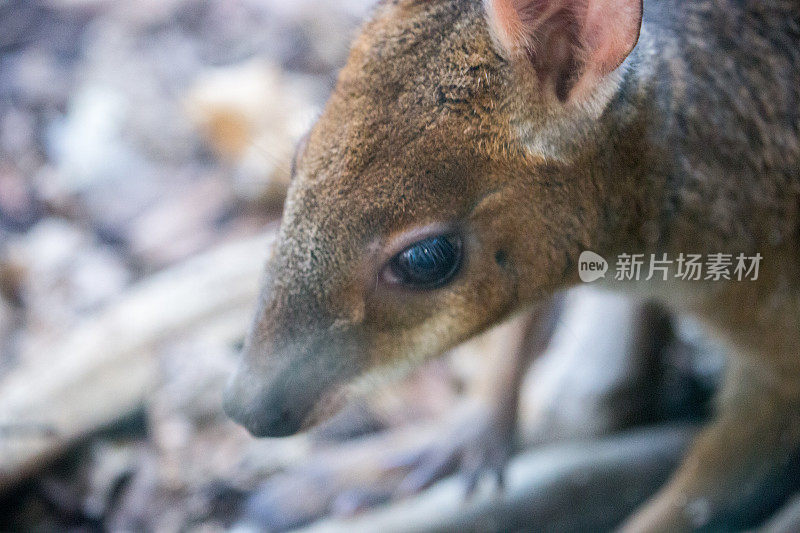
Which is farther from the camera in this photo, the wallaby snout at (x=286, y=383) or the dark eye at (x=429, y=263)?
the wallaby snout at (x=286, y=383)

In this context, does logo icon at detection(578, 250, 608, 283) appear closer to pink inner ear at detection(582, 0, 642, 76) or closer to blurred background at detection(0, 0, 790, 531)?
pink inner ear at detection(582, 0, 642, 76)

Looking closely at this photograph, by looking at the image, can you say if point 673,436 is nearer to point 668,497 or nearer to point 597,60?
point 668,497

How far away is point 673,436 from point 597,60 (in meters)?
1.89

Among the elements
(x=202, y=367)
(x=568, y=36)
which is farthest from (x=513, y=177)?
(x=202, y=367)

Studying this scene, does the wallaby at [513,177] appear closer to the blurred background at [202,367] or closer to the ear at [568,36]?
the ear at [568,36]

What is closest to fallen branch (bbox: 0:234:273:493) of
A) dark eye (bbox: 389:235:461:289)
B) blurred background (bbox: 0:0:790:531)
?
blurred background (bbox: 0:0:790:531)

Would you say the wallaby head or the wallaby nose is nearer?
the wallaby head

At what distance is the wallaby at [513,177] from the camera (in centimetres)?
177

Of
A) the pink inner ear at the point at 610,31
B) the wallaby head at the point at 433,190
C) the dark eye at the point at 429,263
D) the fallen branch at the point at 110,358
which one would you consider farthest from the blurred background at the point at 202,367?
the pink inner ear at the point at 610,31

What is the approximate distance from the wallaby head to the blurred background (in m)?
0.42

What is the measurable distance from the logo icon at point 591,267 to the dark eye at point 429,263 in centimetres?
38

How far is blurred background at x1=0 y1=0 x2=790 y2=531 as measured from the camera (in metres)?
2.97

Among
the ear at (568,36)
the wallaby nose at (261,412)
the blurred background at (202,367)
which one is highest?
the ear at (568,36)

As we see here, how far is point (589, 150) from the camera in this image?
187 centimetres
